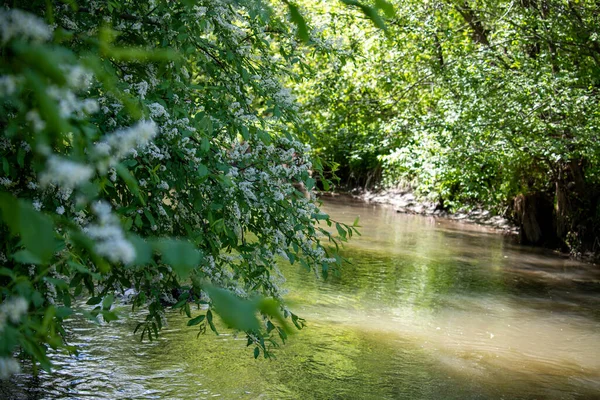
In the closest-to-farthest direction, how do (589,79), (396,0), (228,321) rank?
(228,321)
(589,79)
(396,0)

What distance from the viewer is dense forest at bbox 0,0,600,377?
46.7 inches

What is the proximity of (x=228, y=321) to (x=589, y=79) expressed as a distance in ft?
46.6

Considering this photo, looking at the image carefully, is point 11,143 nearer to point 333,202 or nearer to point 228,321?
point 228,321

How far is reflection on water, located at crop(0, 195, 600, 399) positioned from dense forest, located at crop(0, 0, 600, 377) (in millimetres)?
596

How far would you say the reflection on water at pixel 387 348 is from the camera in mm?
6320

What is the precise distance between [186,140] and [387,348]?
17.4 feet

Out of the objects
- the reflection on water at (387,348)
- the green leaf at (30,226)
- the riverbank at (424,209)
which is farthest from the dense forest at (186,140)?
the riverbank at (424,209)

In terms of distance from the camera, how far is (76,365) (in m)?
6.43

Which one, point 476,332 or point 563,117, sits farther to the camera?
point 563,117

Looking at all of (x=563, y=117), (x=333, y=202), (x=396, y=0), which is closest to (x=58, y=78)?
(x=563, y=117)

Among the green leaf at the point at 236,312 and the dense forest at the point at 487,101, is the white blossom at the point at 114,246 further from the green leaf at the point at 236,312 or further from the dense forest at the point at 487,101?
the dense forest at the point at 487,101

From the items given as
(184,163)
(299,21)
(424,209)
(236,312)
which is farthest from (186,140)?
(424,209)

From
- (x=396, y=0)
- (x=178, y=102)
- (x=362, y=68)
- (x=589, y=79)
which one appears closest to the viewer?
(x=178, y=102)

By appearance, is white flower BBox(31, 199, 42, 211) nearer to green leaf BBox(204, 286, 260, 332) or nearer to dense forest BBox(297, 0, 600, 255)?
green leaf BBox(204, 286, 260, 332)
